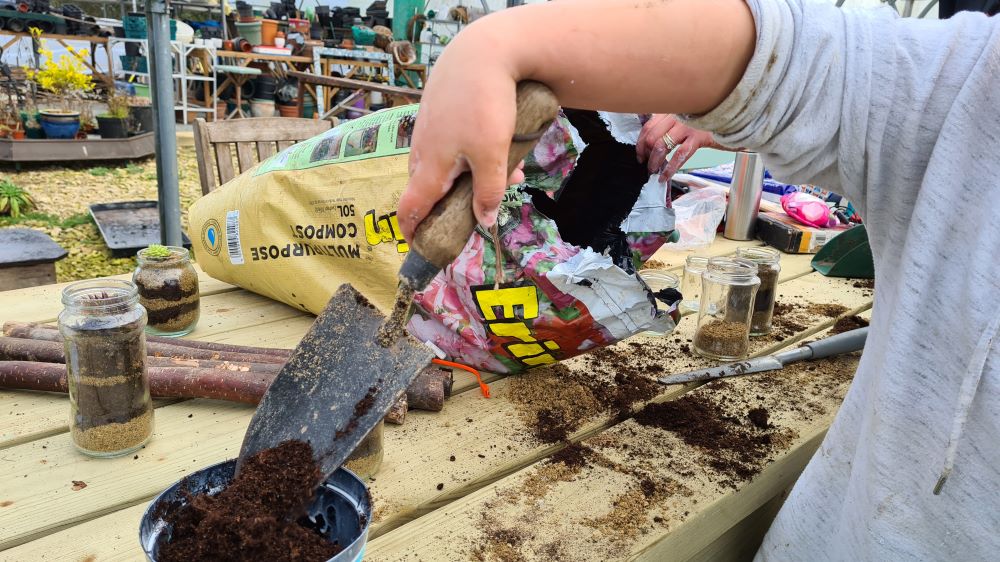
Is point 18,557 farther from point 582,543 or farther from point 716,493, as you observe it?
point 716,493

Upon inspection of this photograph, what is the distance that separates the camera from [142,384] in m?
0.90

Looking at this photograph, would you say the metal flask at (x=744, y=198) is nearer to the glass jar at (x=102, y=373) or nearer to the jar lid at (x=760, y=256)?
the jar lid at (x=760, y=256)

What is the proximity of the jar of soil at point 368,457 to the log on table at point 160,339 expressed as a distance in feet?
1.02

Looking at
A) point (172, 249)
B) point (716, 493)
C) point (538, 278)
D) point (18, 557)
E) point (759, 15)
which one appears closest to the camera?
point (759, 15)

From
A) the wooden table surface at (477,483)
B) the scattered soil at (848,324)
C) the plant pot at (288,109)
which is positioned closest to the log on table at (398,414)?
the wooden table surface at (477,483)

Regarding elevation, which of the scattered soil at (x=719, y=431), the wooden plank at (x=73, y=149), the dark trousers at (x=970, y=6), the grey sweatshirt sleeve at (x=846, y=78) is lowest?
the wooden plank at (x=73, y=149)

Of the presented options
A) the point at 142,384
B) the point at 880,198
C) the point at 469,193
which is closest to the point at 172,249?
the point at 142,384

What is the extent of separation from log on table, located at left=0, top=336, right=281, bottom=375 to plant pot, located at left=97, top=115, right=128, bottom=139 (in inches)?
198

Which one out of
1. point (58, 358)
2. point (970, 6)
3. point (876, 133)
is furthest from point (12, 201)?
point (876, 133)

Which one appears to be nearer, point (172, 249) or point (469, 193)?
point (469, 193)

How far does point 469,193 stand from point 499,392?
58 cm

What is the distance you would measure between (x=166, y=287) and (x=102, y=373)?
0.37m

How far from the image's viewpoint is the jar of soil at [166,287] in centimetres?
121

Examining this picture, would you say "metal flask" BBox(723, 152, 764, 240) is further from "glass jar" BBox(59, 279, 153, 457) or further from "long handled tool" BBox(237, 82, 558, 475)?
"glass jar" BBox(59, 279, 153, 457)
